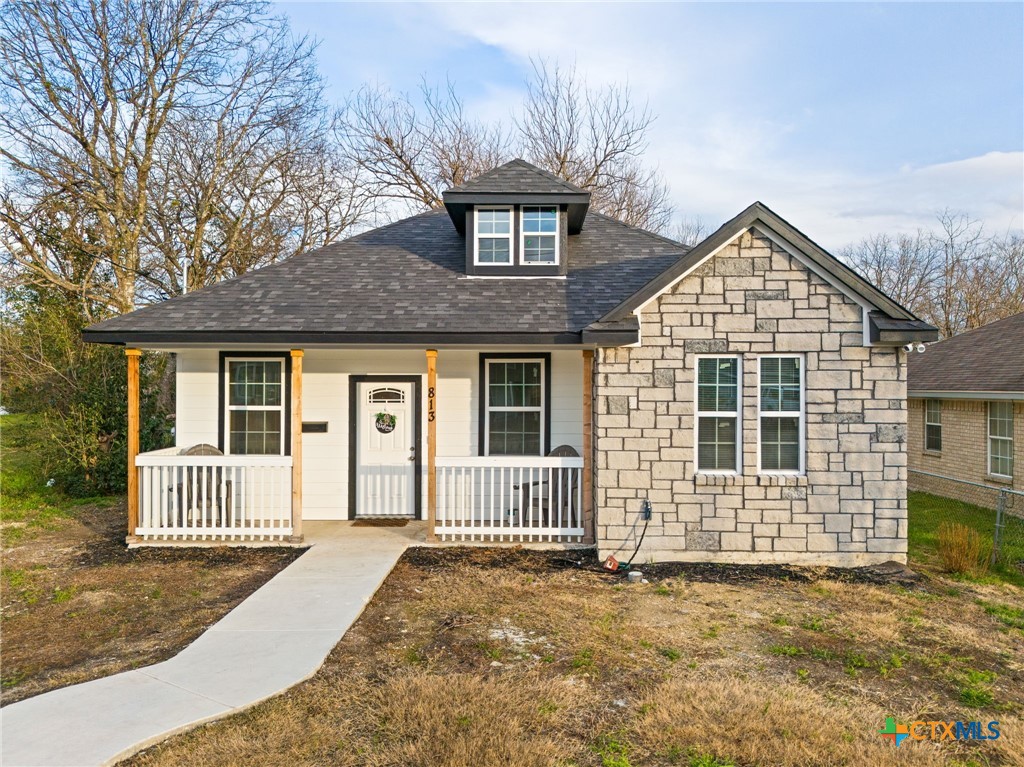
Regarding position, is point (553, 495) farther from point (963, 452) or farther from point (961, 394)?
point (963, 452)

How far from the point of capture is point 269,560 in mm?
7891

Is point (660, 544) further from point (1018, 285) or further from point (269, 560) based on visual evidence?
point (1018, 285)

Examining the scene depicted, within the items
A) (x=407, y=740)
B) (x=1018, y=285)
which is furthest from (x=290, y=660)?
(x=1018, y=285)

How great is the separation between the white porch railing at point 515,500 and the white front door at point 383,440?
91 centimetres

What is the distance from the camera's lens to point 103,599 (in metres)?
6.44

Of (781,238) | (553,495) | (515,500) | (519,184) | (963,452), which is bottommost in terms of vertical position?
(515,500)

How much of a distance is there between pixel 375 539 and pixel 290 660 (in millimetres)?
3777

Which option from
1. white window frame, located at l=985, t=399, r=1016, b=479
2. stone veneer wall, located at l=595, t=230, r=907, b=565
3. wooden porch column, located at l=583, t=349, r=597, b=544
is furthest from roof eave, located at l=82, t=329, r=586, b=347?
white window frame, located at l=985, t=399, r=1016, b=479

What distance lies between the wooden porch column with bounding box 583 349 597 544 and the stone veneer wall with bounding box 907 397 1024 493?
811 centimetres

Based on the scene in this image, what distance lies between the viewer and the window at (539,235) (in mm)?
9953

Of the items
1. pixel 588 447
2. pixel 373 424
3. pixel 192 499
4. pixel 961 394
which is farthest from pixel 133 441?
pixel 961 394

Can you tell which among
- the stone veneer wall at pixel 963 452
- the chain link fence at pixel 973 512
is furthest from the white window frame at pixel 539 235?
the stone veneer wall at pixel 963 452

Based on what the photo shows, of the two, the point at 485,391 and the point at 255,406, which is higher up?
the point at 485,391

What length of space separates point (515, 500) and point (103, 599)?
5.19 metres
